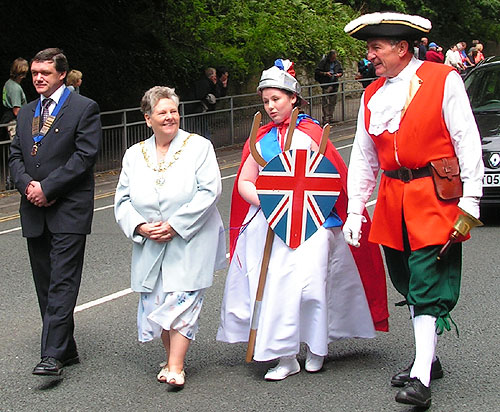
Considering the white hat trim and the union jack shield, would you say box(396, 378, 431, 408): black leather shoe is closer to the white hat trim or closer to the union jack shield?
the union jack shield

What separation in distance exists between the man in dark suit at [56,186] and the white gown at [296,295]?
95cm

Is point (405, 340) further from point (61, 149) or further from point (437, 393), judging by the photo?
point (61, 149)

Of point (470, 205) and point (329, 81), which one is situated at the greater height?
point (470, 205)

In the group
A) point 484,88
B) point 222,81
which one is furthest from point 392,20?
point 222,81

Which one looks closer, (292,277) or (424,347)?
(424,347)

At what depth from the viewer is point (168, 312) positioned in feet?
18.5

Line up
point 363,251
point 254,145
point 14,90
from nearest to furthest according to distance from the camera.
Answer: point 254,145, point 363,251, point 14,90

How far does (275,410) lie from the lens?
17.0 ft

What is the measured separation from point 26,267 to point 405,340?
164 inches

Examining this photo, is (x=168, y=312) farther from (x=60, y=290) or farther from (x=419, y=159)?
(x=419, y=159)

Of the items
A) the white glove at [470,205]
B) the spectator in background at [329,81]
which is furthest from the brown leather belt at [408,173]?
the spectator in background at [329,81]

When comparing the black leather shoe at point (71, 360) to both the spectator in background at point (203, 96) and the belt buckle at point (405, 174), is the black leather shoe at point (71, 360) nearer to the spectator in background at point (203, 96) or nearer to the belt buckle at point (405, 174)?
the belt buckle at point (405, 174)

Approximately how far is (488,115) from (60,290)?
6905 mm

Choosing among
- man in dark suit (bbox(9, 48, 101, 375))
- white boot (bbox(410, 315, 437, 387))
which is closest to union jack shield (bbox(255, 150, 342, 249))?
white boot (bbox(410, 315, 437, 387))
